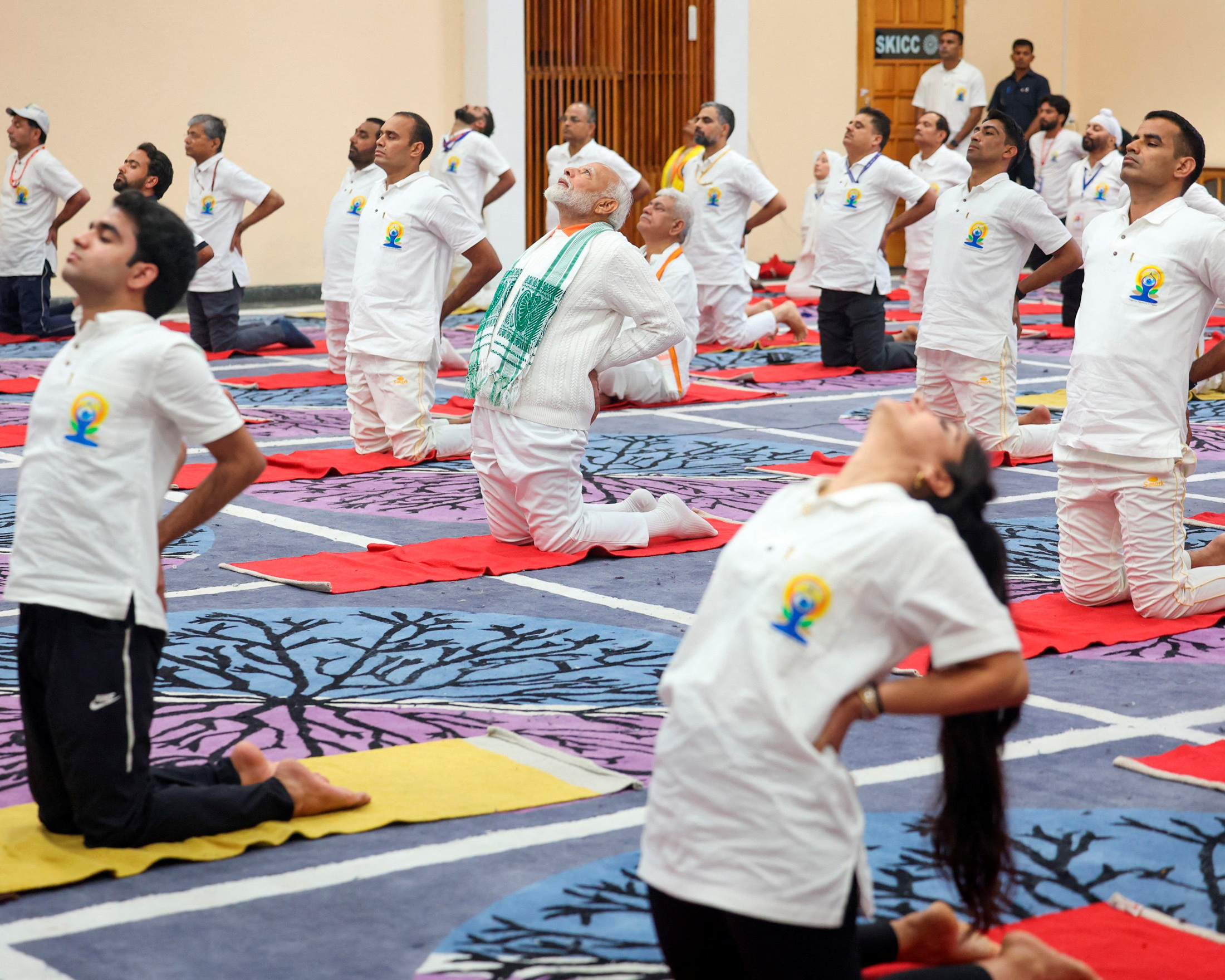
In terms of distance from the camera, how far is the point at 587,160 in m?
13.0

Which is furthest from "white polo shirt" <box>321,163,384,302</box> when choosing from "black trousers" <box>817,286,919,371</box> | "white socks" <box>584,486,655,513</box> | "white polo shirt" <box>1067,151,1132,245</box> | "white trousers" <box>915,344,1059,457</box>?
"white polo shirt" <box>1067,151,1132,245</box>

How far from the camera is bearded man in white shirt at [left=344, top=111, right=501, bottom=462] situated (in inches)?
287

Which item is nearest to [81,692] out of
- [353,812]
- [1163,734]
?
[353,812]

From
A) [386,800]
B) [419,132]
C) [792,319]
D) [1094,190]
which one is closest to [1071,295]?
[1094,190]

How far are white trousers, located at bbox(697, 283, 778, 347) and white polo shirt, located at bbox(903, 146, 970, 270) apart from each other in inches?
93.5

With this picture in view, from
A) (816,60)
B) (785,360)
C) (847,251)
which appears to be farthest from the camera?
(816,60)

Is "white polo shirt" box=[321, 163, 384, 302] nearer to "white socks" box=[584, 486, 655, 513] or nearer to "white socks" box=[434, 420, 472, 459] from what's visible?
"white socks" box=[434, 420, 472, 459]

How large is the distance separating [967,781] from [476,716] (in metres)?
1.84

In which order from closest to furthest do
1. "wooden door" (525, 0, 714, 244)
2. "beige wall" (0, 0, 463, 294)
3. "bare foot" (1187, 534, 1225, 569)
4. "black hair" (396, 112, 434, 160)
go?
1. "bare foot" (1187, 534, 1225, 569)
2. "black hair" (396, 112, 434, 160)
3. "beige wall" (0, 0, 463, 294)
4. "wooden door" (525, 0, 714, 244)

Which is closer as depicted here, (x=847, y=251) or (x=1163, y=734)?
(x=1163, y=734)

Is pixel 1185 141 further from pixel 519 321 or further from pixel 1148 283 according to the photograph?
pixel 519 321

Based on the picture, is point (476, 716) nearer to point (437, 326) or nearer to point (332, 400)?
point (437, 326)

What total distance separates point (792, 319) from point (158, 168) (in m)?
4.42

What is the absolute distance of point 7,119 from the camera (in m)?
13.6
